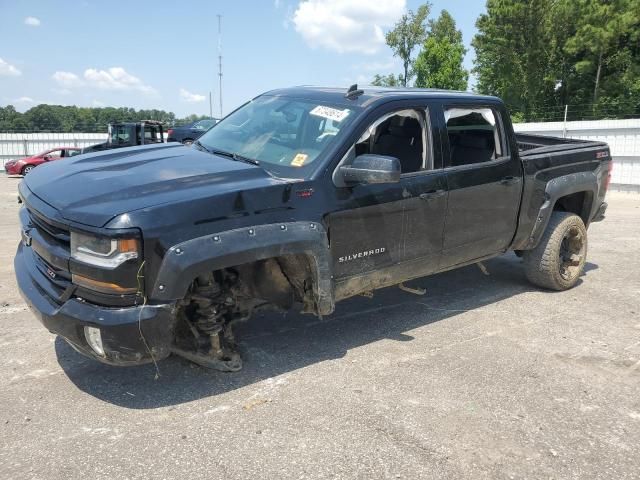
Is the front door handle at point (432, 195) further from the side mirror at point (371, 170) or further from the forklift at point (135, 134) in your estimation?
the forklift at point (135, 134)

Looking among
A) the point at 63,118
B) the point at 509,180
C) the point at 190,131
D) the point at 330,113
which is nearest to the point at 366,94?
the point at 330,113

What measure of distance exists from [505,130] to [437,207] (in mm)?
1292

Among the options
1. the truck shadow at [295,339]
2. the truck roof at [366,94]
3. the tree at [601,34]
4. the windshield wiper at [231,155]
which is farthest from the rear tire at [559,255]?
the tree at [601,34]

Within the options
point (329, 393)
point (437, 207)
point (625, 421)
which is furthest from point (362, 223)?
point (625, 421)

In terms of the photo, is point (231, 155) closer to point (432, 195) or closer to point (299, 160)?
point (299, 160)

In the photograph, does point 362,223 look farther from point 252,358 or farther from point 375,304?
point 375,304

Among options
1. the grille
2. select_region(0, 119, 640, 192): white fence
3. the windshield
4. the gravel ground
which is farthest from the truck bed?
select_region(0, 119, 640, 192): white fence

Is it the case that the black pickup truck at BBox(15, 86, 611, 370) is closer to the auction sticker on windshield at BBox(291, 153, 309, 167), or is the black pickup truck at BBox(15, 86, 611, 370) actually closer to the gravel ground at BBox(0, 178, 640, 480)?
the auction sticker on windshield at BBox(291, 153, 309, 167)

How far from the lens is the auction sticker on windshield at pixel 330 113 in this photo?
3.90m

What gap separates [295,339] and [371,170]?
1.58 metres

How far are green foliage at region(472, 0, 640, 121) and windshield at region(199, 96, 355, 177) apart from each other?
99.4ft

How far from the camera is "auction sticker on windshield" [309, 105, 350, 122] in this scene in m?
3.90

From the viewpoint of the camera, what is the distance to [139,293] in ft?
9.60

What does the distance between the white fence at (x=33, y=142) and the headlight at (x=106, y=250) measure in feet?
85.2
